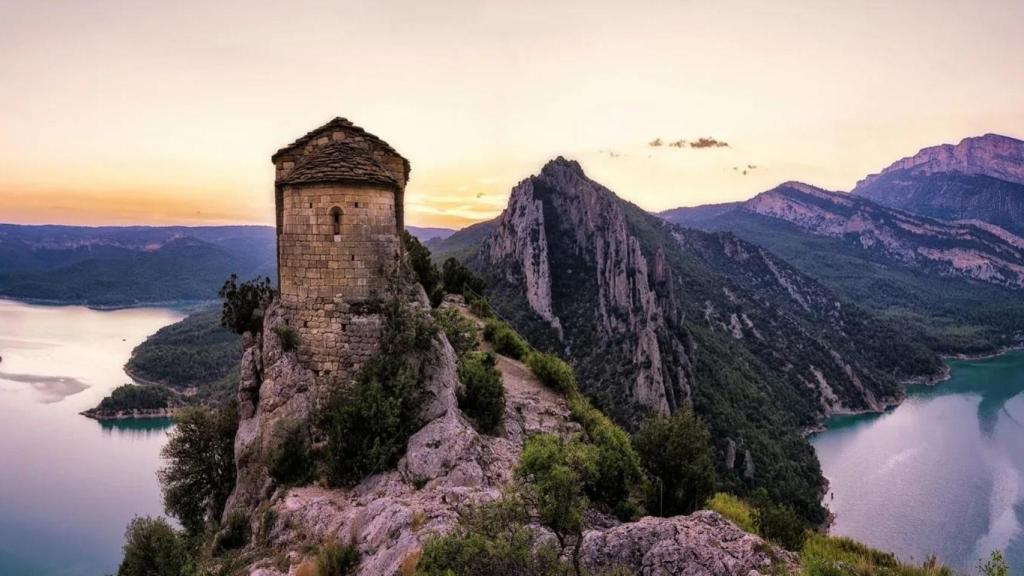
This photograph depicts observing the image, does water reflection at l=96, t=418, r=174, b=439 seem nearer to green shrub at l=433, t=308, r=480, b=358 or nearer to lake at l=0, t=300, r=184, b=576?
lake at l=0, t=300, r=184, b=576

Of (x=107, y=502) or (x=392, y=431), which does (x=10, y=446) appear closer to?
(x=107, y=502)

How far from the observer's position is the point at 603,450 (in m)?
12.8

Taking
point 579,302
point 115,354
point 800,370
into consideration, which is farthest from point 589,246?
point 115,354

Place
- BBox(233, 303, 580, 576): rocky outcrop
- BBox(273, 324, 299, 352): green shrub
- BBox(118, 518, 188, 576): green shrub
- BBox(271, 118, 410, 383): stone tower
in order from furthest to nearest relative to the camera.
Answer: BBox(273, 324, 299, 352): green shrub < BBox(271, 118, 410, 383): stone tower < BBox(118, 518, 188, 576): green shrub < BBox(233, 303, 580, 576): rocky outcrop

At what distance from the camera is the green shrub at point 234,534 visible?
11.8m

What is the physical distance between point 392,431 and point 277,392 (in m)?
3.11

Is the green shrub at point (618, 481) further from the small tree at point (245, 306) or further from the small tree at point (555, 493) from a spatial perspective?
the small tree at point (245, 306)

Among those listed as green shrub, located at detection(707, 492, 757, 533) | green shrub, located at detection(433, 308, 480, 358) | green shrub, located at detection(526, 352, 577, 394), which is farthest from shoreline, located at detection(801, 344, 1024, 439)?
green shrub, located at detection(433, 308, 480, 358)

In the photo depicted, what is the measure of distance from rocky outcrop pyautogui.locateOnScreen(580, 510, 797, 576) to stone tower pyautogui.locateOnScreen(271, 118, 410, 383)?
753 cm

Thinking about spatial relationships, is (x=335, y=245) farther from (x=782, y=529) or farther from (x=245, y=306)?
(x=782, y=529)

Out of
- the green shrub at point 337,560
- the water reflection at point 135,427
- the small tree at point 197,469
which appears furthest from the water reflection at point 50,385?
the green shrub at point 337,560

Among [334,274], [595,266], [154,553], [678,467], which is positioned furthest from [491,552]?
[595,266]

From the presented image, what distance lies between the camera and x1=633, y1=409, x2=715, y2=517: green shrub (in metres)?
12.2

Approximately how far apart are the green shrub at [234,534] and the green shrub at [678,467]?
8.58 m
